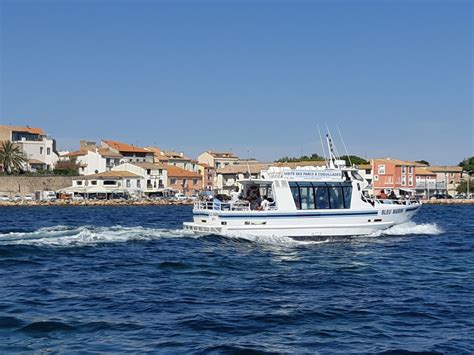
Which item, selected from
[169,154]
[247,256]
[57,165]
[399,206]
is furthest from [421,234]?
[169,154]

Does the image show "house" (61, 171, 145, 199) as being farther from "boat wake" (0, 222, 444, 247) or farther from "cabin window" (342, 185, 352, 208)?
"cabin window" (342, 185, 352, 208)

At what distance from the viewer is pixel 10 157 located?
97.6m

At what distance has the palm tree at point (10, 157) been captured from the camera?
319 feet

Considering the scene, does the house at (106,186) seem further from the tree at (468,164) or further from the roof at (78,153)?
the tree at (468,164)

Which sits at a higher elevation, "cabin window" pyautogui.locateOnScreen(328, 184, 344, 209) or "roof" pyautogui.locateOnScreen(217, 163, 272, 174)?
"roof" pyautogui.locateOnScreen(217, 163, 272, 174)

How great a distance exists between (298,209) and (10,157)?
76.3 m

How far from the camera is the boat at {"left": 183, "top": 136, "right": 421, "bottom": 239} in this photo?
29.5 metres

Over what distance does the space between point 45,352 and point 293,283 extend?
8284mm

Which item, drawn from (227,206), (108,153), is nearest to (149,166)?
(108,153)

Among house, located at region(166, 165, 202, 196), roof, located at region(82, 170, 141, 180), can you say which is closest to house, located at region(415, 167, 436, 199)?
house, located at region(166, 165, 202, 196)

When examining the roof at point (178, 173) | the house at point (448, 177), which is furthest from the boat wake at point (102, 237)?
the house at point (448, 177)

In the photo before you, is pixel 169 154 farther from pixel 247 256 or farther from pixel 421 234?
pixel 247 256

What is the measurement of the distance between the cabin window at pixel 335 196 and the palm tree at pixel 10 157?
76.0m

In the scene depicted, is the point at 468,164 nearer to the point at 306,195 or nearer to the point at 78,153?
the point at 78,153
